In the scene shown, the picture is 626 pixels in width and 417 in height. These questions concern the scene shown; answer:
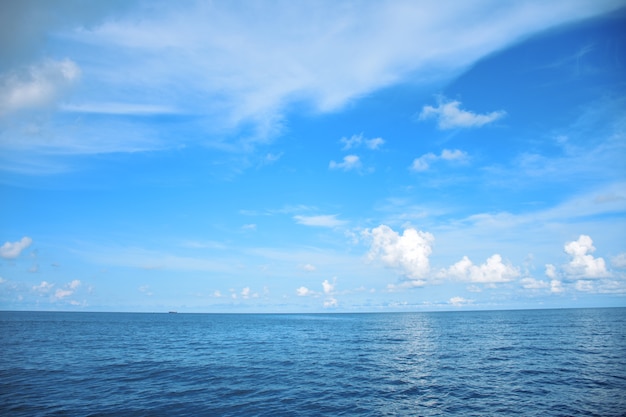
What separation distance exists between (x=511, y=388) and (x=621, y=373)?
16700 millimetres

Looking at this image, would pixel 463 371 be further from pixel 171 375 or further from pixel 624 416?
pixel 171 375

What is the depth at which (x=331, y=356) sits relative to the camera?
178ft

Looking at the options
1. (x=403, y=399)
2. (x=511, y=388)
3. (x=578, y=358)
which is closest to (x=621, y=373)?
(x=578, y=358)

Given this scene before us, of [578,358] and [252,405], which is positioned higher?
[252,405]

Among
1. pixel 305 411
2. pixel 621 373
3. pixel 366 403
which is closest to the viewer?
pixel 305 411

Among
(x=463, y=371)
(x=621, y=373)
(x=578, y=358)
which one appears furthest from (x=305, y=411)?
(x=578, y=358)

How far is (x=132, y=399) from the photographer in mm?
30312

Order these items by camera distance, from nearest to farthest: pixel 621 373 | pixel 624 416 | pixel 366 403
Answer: pixel 624 416, pixel 366 403, pixel 621 373

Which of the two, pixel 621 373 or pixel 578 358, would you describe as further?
pixel 578 358

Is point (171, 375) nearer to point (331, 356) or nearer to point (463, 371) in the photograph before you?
A: point (331, 356)

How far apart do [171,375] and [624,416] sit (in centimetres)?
4322

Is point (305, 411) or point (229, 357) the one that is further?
point (229, 357)

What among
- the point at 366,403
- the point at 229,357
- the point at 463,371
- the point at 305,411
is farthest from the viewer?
the point at 229,357

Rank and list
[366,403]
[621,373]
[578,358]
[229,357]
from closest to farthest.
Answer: [366,403] → [621,373] → [578,358] → [229,357]
